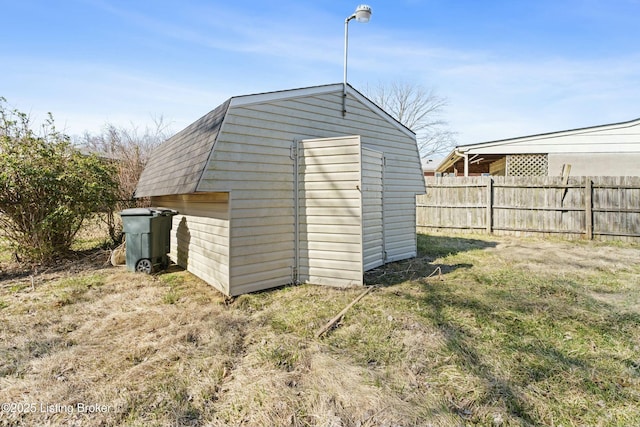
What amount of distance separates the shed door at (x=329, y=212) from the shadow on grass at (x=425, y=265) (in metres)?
0.71

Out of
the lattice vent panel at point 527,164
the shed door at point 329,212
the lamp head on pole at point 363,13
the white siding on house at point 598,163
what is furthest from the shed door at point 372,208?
the white siding on house at point 598,163

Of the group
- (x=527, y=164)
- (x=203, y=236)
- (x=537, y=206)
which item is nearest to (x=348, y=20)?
(x=203, y=236)

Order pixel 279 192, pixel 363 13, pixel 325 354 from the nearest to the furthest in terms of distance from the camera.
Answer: pixel 325 354
pixel 279 192
pixel 363 13

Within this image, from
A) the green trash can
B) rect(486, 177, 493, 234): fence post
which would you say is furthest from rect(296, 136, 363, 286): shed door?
rect(486, 177, 493, 234): fence post

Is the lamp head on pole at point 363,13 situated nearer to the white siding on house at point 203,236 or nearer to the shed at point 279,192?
the shed at point 279,192

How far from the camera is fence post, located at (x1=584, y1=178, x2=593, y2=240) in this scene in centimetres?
862

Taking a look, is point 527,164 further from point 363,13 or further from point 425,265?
point 363,13

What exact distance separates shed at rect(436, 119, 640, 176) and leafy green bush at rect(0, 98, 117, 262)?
40.7 ft

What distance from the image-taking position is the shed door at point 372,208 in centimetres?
515

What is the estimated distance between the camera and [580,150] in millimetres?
11273

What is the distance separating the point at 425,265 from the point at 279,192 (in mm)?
3480

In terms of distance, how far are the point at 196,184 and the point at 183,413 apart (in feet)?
8.68

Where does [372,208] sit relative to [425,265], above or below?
above

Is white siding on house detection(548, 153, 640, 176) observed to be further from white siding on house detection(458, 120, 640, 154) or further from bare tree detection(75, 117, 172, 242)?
bare tree detection(75, 117, 172, 242)
